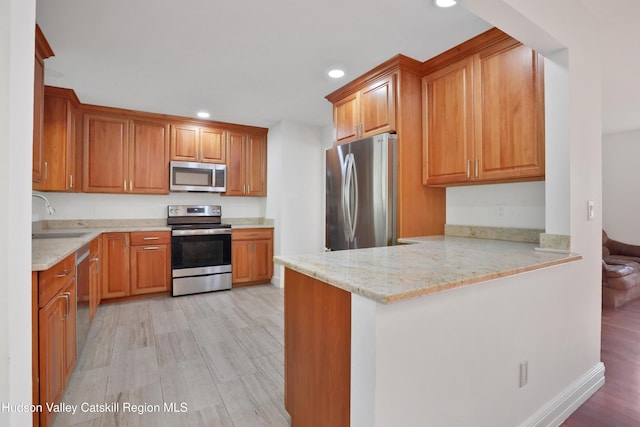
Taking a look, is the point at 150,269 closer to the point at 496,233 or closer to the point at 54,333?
the point at 54,333

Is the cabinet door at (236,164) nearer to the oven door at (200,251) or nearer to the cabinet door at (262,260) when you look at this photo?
the oven door at (200,251)

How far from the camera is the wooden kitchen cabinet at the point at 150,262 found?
3.75 meters

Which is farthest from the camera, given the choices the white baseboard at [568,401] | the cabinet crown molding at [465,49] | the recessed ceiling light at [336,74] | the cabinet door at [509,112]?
the recessed ceiling light at [336,74]

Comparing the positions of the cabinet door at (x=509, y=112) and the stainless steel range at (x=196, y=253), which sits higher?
the cabinet door at (x=509, y=112)

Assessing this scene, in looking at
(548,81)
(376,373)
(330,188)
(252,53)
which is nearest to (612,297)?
(548,81)

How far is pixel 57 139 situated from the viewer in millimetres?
3236

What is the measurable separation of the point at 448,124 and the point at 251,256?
317 cm

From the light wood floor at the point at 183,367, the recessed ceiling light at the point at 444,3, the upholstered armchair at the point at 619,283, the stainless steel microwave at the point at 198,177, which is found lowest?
the light wood floor at the point at 183,367

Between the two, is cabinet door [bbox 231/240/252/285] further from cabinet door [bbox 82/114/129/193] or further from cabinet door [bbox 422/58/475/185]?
cabinet door [bbox 422/58/475/185]

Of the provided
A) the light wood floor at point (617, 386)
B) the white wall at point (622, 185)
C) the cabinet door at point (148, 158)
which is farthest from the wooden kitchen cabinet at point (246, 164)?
the white wall at point (622, 185)

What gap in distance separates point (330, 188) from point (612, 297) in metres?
3.59

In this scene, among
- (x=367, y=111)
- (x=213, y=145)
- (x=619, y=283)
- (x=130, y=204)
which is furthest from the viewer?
(x=213, y=145)

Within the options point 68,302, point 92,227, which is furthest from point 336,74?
point 92,227

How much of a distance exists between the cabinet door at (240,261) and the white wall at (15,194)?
10.7ft
